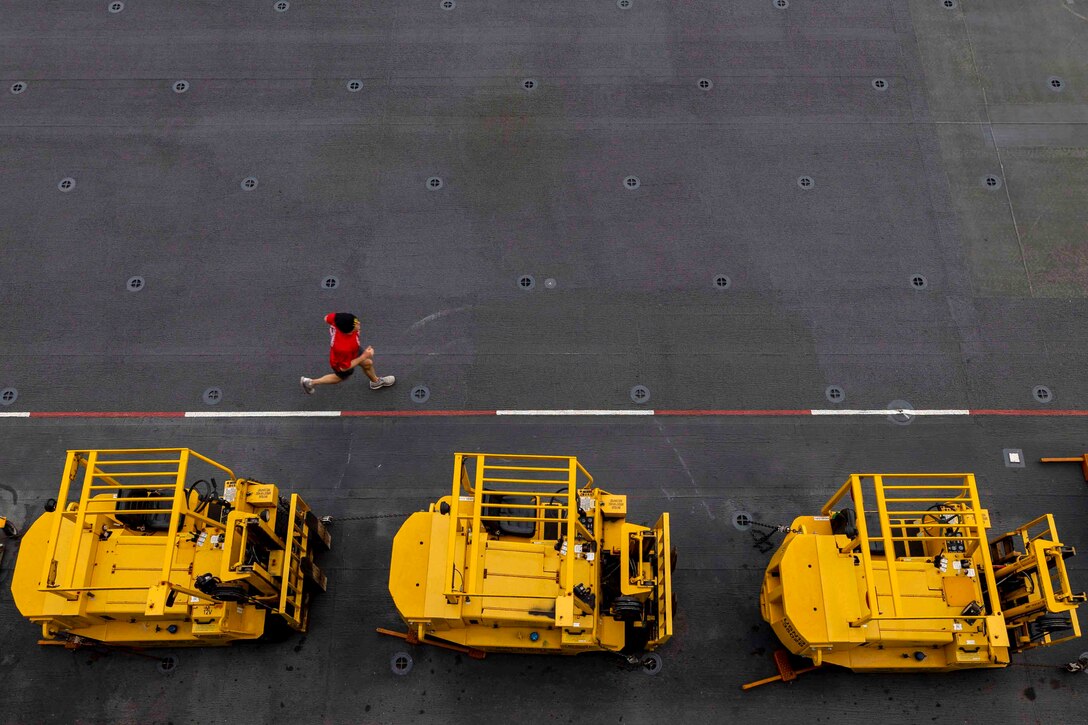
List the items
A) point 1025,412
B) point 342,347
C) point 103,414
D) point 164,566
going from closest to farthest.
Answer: point 164,566 → point 342,347 → point 1025,412 → point 103,414

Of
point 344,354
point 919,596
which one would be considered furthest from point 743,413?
point 344,354

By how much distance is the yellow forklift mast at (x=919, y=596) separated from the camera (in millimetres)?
9281

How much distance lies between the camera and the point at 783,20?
1606 cm

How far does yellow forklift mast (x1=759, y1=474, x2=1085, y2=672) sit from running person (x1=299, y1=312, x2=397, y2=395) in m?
6.55

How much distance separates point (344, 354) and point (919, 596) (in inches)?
331

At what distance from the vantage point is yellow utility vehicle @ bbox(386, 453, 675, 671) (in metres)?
9.23

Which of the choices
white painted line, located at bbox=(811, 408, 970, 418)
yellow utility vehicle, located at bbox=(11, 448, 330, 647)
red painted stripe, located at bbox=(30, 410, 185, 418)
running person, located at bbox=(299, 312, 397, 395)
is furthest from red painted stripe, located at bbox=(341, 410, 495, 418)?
white painted line, located at bbox=(811, 408, 970, 418)

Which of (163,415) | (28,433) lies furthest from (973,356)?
(28,433)

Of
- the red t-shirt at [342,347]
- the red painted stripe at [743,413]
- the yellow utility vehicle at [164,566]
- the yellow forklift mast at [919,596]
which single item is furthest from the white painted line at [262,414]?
the yellow forklift mast at [919,596]

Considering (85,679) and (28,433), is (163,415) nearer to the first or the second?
(28,433)

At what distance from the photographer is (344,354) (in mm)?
11461

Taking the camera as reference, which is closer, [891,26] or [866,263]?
[866,263]

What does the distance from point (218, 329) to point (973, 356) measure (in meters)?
12.7

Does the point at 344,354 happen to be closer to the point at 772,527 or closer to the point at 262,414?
the point at 262,414
